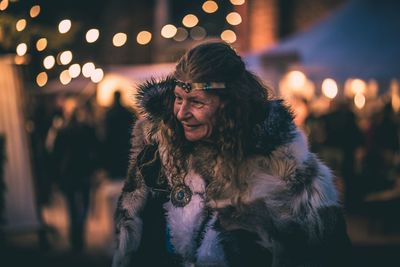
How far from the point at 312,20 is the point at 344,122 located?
23.9 feet

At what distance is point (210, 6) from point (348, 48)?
8.72m

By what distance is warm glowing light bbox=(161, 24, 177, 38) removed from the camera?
2030cm

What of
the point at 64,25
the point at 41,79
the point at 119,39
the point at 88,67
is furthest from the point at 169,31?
the point at 64,25

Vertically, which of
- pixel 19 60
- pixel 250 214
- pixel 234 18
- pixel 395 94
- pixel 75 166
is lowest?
pixel 75 166

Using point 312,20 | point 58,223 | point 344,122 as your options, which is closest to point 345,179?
point 344,122

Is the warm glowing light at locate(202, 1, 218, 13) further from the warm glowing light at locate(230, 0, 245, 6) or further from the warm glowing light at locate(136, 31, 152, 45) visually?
the warm glowing light at locate(136, 31, 152, 45)

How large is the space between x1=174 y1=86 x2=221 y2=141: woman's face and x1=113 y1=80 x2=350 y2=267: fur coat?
0.11 metres

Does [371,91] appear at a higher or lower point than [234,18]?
lower

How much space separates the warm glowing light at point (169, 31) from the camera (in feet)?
66.6

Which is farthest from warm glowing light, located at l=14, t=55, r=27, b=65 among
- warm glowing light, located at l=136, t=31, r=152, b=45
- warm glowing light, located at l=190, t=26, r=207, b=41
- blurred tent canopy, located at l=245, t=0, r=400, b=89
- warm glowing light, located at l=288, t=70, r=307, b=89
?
warm glowing light, located at l=136, t=31, r=152, b=45

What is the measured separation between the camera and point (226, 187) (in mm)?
2596

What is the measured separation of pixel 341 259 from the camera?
2.50 metres

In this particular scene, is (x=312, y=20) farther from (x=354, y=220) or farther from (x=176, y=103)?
(x=176, y=103)

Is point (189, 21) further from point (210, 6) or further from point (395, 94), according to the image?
point (395, 94)
